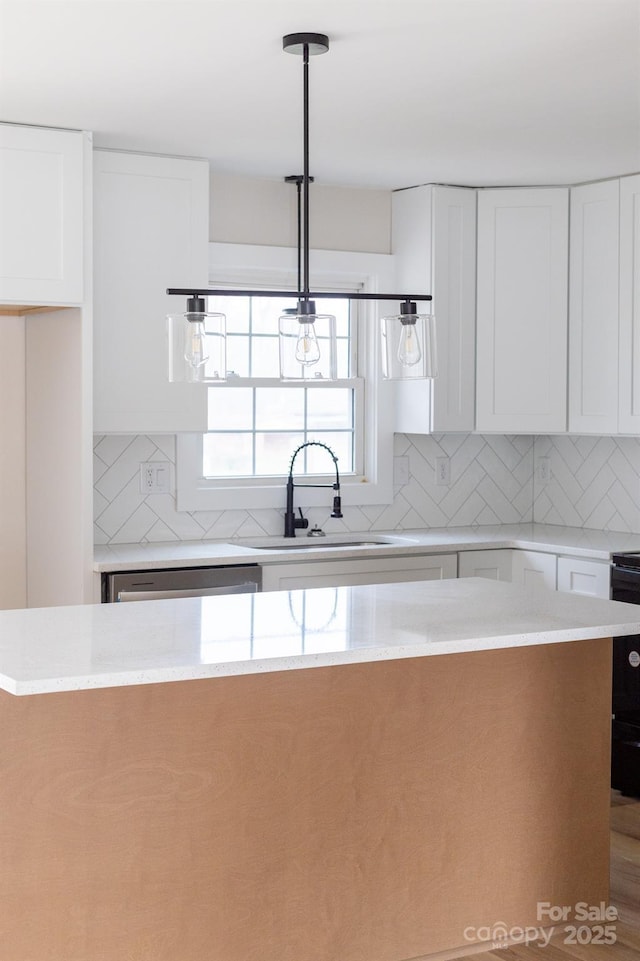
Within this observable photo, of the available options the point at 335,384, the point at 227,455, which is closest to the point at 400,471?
the point at 335,384

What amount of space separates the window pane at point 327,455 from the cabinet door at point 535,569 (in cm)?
92

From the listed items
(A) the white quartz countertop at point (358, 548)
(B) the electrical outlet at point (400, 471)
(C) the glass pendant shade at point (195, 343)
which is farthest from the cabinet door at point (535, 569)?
(C) the glass pendant shade at point (195, 343)

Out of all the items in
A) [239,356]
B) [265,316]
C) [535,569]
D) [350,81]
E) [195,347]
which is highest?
[350,81]

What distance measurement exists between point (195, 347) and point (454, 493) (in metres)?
2.93

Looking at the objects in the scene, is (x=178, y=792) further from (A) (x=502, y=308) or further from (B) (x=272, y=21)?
(A) (x=502, y=308)

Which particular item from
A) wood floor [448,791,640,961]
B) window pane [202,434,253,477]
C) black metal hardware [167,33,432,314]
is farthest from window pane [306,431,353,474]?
black metal hardware [167,33,432,314]

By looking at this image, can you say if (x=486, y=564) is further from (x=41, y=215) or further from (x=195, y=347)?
(x=195, y=347)

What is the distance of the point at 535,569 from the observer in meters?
4.80

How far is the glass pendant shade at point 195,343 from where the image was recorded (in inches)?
108

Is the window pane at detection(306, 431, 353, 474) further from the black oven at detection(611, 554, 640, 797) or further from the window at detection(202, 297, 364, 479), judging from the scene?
the black oven at detection(611, 554, 640, 797)

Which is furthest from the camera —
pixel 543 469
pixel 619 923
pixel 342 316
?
pixel 543 469

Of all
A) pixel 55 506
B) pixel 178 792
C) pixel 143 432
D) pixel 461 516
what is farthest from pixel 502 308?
pixel 178 792

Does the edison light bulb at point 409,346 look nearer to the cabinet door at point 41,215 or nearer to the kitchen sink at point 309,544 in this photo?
the cabinet door at point 41,215

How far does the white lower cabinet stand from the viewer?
438cm
